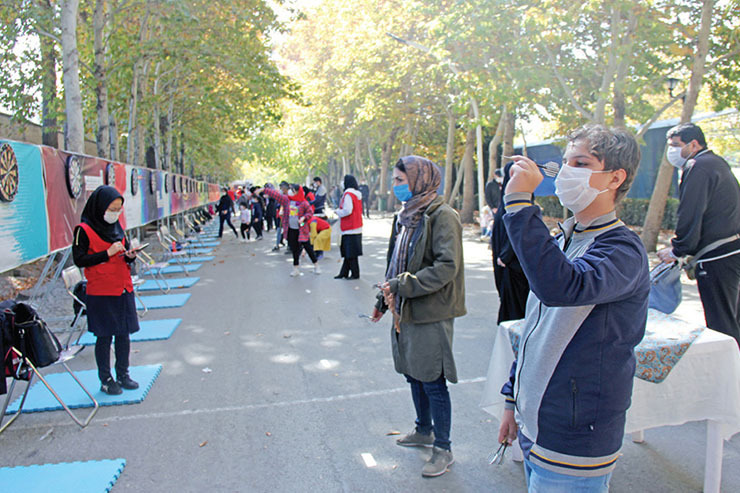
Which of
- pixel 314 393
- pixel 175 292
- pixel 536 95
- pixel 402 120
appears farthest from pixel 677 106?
pixel 314 393

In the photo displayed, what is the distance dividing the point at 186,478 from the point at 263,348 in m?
2.86

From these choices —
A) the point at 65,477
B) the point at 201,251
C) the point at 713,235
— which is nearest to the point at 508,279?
the point at 713,235

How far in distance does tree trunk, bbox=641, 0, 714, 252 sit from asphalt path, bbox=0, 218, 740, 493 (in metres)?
5.02

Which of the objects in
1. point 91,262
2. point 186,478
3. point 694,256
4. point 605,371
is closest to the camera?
point 605,371

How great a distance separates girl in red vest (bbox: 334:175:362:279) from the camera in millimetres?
10836

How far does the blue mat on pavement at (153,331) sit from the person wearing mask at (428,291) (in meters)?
4.37

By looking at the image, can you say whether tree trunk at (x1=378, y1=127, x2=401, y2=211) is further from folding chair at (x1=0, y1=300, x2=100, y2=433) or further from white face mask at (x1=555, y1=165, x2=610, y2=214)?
white face mask at (x1=555, y1=165, x2=610, y2=214)

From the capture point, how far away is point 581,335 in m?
1.76

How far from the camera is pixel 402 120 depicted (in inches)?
968

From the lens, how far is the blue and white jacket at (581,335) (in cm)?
166

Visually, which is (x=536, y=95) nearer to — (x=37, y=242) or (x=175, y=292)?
(x=175, y=292)

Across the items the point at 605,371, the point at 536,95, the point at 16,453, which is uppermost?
the point at 536,95

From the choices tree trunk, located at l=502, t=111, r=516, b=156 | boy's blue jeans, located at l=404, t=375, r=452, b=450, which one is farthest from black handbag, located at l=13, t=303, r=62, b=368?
tree trunk, located at l=502, t=111, r=516, b=156

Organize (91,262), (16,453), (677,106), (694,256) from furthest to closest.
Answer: (677,106)
(91,262)
(694,256)
(16,453)
